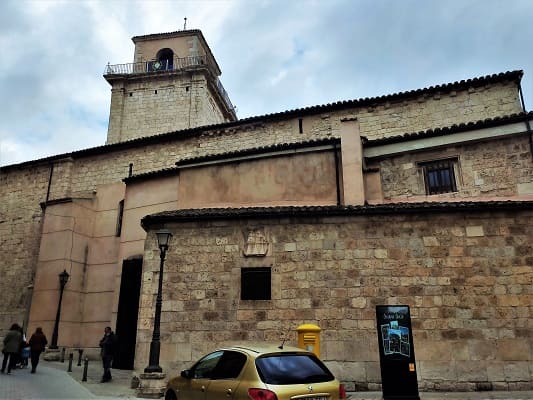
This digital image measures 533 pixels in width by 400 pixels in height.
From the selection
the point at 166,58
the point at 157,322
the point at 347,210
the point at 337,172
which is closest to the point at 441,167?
the point at 337,172

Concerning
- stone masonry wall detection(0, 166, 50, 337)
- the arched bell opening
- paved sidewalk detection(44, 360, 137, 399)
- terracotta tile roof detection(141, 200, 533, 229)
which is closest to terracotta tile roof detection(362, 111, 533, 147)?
terracotta tile roof detection(141, 200, 533, 229)

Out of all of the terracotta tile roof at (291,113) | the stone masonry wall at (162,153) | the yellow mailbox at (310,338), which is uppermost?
the terracotta tile roof at (291,113)

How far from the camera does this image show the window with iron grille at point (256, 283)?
11.0 meters

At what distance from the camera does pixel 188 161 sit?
53.4 feet

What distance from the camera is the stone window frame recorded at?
1433 cm

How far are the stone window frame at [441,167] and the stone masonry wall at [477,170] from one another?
0.11ft

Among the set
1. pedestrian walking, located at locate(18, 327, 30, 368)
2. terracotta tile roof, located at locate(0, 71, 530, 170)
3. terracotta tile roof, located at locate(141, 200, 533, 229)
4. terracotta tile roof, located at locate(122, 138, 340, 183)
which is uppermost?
terracotta tile roof, located at locate(0, 71, 530, 170)

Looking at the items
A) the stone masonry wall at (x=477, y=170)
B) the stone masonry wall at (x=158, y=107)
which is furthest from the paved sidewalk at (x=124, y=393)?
the stone masonry wall at (x=158, y=107)

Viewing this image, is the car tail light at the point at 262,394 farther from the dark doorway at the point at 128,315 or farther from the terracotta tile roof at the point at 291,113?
the terracotta tile roof at the point at 291,113

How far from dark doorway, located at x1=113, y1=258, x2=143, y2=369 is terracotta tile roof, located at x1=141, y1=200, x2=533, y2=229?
4161 millimetres

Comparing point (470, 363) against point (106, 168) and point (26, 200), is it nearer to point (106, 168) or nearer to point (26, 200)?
point (106, 168)

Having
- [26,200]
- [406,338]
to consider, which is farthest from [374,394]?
[26,200]

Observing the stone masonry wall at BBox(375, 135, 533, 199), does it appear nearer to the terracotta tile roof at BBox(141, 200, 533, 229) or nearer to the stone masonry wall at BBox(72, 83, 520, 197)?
the terracotta tile roof at BBox(141, 200, 533, 229)

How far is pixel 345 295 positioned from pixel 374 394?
2292 mm
